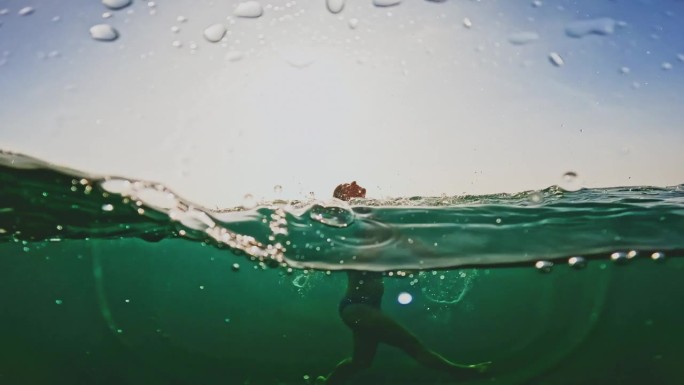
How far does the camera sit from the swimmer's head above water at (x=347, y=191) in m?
6.75

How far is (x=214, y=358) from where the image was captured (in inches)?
1136

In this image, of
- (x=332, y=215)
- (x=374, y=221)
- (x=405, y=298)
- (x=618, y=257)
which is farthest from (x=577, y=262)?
(x=405, y=298)

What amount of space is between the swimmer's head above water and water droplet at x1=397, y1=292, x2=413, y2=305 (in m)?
19.8

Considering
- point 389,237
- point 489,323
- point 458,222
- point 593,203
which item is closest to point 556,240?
point 593,203

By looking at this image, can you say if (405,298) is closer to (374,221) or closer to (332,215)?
(374,221)

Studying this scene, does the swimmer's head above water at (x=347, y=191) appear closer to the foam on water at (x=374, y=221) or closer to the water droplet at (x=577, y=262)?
the foam on water at (x=374, y=221)

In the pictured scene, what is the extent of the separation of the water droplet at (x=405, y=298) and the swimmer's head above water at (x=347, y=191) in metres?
19.8

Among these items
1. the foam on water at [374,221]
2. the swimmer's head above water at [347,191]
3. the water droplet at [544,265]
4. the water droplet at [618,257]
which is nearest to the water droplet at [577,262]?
the foam on water at [374,221]

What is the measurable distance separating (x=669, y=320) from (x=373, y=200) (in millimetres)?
60159

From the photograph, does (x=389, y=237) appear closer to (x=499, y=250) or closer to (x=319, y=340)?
(x=499, y=250)

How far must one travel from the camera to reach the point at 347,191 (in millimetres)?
6820

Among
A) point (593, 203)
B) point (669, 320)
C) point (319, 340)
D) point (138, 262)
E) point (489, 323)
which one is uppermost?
point (593, 203)

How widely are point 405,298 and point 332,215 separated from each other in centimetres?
2213

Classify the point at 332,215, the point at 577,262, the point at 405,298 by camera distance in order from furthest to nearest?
the point at 405,298
the point at 577,262
the point at 332,215
